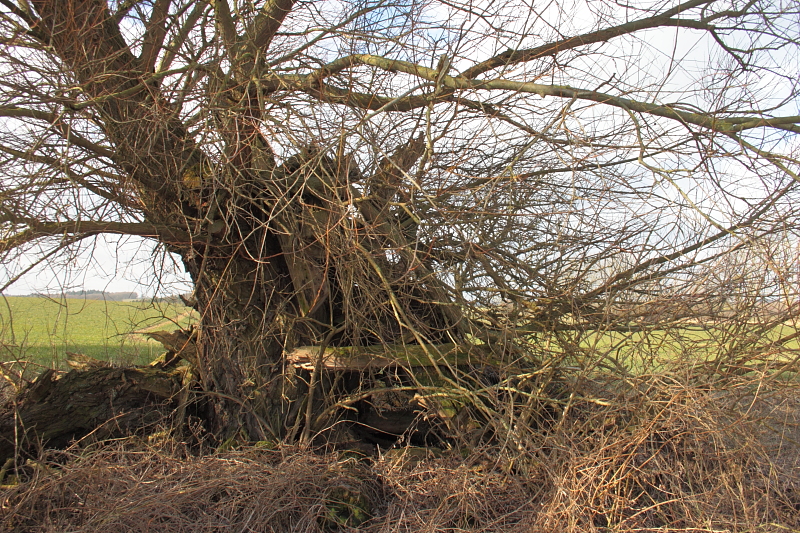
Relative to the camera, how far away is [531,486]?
12.9 feet

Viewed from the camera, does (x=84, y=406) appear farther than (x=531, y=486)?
Yes

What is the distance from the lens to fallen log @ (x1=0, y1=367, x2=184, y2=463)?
462cm

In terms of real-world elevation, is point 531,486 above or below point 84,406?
below

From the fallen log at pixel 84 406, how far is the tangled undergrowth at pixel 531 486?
2.56ft

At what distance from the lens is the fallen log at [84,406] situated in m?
4.62

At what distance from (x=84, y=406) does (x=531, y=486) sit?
161 inches

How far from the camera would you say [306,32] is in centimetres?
428

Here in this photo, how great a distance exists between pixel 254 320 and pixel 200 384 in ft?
2.83

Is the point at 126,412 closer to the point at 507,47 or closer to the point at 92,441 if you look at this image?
the point at 92,441

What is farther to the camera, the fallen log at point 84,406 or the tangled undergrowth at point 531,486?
the fallen log at point 84,406

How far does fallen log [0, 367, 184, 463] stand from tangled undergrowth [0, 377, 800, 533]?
0.78 meters

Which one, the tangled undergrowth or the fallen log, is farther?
the fallen log

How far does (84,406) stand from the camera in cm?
495

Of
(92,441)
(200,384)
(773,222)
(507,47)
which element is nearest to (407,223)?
(507,47)
